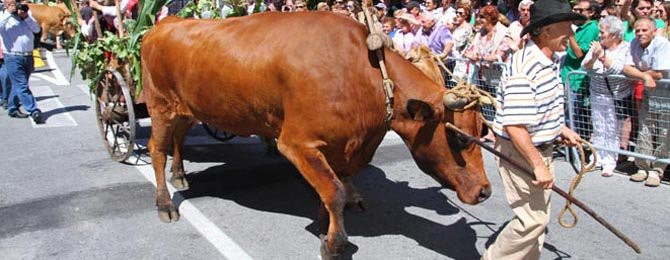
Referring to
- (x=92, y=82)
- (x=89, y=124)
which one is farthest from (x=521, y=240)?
(x=89, y=124)

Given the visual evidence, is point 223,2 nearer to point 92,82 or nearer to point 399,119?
point 92,82

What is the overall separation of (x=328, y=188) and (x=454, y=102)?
3.26 ft

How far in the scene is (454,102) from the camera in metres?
3.62

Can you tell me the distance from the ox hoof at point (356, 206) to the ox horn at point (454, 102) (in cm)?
171

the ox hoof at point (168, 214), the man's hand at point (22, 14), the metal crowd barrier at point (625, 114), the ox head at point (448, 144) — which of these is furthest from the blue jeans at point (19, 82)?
the ox head at point (448, 144)

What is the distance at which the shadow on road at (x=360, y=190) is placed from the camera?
4.65 meters

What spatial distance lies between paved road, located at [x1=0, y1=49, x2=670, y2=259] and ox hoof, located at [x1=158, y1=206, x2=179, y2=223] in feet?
0.21

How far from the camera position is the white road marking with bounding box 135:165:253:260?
14.4 ft

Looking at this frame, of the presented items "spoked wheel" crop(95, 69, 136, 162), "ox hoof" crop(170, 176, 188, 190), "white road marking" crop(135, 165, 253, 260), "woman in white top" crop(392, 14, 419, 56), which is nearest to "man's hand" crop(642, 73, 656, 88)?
"woman in white top" crop(392, 14, 419, 56)

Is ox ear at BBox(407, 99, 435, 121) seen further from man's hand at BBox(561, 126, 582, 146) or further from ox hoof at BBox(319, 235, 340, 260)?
ox hoof at BBox(319, 235, 340, 260)

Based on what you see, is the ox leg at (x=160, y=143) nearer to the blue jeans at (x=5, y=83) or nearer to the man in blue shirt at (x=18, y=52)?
the man in blue shirt at (x=18, y=52)

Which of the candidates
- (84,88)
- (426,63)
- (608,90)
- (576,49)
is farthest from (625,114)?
(84,88)

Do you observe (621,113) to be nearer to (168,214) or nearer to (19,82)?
(168,214)

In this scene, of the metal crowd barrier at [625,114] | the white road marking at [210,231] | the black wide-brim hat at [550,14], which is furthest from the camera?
the metal crowd barrier at [625,114]
